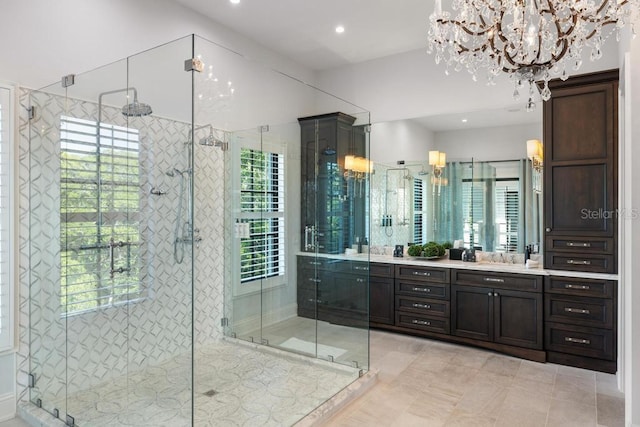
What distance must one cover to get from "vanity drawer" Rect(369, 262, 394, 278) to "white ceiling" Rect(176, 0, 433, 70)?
2527mm

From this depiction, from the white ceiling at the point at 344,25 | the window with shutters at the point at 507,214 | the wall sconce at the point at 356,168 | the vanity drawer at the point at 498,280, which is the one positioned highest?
the white ceiling at the point at 344,25

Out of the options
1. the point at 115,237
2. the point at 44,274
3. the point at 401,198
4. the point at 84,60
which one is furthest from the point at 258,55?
the point at 44,274

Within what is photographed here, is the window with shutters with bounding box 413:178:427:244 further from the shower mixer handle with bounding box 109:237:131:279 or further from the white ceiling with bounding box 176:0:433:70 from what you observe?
the shower mixer handle with bounding box 109:237:131:279

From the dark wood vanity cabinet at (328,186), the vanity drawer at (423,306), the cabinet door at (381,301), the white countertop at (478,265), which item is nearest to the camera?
the white countertop at (478,265)

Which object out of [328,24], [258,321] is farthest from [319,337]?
[328,24]

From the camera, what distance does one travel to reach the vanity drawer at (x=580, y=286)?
3486 millimetres

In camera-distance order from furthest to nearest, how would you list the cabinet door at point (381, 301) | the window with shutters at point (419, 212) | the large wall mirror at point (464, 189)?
the window with shutters at point (419, 212)
the cabinet door at point (381, 301)
the large wall mirror at point (464, 189)

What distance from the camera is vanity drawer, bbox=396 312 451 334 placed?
4.27 meters

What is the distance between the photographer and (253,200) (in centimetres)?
356

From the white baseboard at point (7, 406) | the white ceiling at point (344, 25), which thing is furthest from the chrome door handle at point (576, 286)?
the white baseboard at point (7, 406)

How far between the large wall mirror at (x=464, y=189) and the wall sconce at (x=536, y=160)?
0.02m

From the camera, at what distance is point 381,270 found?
4680mm

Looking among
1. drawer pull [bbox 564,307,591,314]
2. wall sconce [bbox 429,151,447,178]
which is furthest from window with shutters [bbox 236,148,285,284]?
drawer pull [bbox 564,307,591,314]

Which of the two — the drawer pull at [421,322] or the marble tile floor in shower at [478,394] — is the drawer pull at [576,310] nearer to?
the marble tile floor in shower at [478,394]
